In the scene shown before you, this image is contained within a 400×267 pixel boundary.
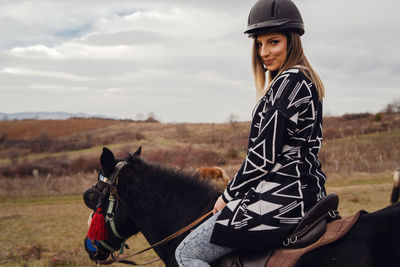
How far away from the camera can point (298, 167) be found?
227cm

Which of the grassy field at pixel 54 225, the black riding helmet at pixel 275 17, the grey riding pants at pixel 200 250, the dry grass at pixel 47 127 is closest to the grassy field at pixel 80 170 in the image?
the grassy field at pixel 54 225

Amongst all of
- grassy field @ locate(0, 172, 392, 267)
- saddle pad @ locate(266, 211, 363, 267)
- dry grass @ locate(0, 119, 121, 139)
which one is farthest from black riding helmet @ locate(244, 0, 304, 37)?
dry grass @ locate(0, 119, 121, 139)

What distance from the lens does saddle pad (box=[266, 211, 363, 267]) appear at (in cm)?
220

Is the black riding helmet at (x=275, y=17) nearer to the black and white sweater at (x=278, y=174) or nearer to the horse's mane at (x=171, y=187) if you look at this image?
the black and white sweater at (x=278, y=174)

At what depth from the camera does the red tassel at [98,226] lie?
3.16 meters

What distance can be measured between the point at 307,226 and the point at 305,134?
24.5 inches

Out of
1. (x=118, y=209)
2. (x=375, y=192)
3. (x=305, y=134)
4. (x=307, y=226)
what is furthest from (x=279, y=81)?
(x=375, y=192)

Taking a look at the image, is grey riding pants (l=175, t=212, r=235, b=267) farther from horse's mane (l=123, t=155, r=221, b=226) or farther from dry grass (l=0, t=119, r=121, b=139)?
dry grass (l=0, t=119, r=121, b=139)

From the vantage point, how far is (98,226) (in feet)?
10.4

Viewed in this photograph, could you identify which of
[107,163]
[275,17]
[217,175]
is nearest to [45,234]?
[217,175]

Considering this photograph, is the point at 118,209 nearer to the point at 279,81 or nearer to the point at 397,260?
the point at 279,81

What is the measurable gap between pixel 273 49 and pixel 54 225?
12.4 metres

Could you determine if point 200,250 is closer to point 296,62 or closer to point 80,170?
point 296,62

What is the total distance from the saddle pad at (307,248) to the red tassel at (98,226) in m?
1.64
